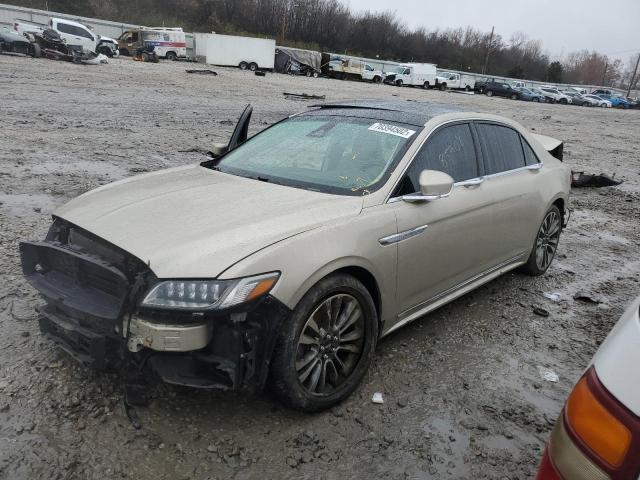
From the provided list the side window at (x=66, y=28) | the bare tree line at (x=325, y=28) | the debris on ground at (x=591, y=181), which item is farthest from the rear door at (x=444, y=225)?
the bare tree line at (x=325, y=28)

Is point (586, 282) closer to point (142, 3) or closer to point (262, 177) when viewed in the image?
point (262, 177)

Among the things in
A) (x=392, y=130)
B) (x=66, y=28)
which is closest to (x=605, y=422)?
(x=392, y=130)

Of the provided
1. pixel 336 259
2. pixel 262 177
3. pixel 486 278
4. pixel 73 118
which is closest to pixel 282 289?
pixel 336 259

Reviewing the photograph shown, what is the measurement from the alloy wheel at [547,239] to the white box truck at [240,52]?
41.9m

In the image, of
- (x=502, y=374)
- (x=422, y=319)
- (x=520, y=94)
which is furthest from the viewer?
(x=520, y=94)

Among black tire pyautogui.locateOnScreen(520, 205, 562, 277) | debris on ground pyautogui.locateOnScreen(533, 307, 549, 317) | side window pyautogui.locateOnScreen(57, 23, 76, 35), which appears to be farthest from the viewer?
side window pyautogui.locateOnScreen(57, 23, 76, 35)

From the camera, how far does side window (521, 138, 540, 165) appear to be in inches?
187

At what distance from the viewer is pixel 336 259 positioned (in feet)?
8.99

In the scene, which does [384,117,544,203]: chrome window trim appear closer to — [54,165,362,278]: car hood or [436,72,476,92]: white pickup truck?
[54,165,362,278]: car hood

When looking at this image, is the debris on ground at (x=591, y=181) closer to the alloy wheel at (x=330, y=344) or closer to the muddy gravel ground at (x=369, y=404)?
the muddy gravel ground at (x=369, y=404)

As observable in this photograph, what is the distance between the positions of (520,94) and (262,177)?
54017 millimetres

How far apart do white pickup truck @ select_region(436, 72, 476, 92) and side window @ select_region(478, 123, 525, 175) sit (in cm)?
5145

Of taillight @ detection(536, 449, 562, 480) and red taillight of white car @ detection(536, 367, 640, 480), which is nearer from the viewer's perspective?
red taillight of white car @ detection(536, 367, 640, 480)

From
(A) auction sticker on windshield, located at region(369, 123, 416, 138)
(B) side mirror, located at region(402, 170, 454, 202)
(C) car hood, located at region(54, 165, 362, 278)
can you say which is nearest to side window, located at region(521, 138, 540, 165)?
(A) auction sticker on windshield, located at region(369, 123, 416, 138)
